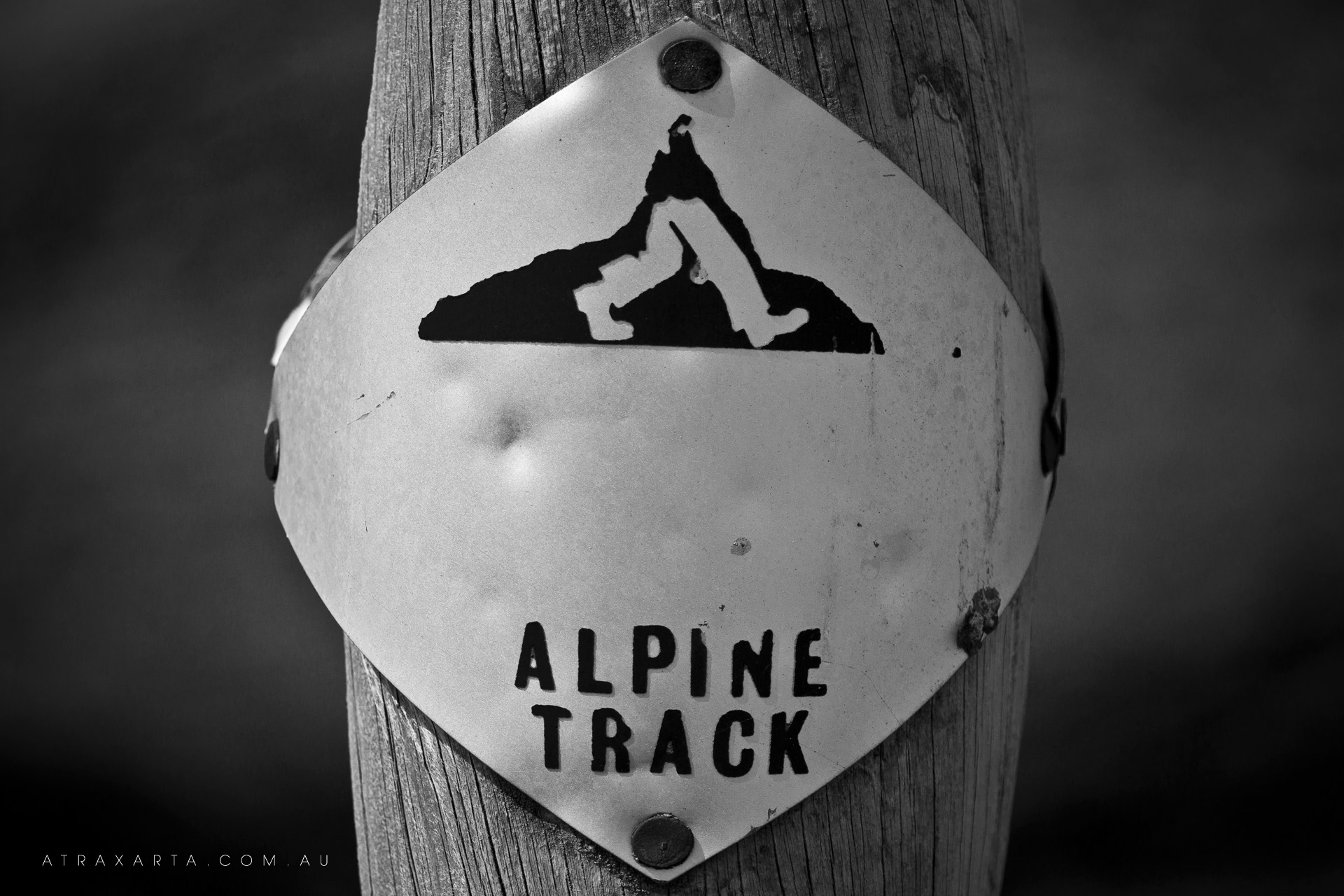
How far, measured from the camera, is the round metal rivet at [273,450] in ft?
4.08

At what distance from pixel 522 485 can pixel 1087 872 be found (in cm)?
165

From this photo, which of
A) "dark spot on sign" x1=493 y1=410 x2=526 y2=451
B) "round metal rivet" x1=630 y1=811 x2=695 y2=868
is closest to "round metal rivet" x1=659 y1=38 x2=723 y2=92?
"dark spot on sign" x1=493 y1=410 x2=526 y2=451

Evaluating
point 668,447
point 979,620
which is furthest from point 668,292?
point 979,620

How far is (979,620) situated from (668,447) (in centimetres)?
33

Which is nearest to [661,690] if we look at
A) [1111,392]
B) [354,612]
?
[354,612]

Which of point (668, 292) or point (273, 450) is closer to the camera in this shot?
point (668, 292)

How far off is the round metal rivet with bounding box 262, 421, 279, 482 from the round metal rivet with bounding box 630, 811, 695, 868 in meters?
0.49

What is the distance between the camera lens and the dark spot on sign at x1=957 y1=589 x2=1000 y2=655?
1.13 metres

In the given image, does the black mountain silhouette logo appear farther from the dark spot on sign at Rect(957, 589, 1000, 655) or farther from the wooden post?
the dark spot on sign at Rect(957, 589, 1000, 655)

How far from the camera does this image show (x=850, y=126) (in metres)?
1.09

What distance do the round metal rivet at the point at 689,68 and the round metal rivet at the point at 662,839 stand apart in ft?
2.01

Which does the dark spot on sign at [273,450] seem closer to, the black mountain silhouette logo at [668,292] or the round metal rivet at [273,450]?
the round metal rivet at [273,450]

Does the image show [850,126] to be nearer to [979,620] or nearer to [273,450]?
[979,620]

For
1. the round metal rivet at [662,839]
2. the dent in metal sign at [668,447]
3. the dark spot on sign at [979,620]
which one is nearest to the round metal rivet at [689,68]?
the dent in metal sign at [668,447]
